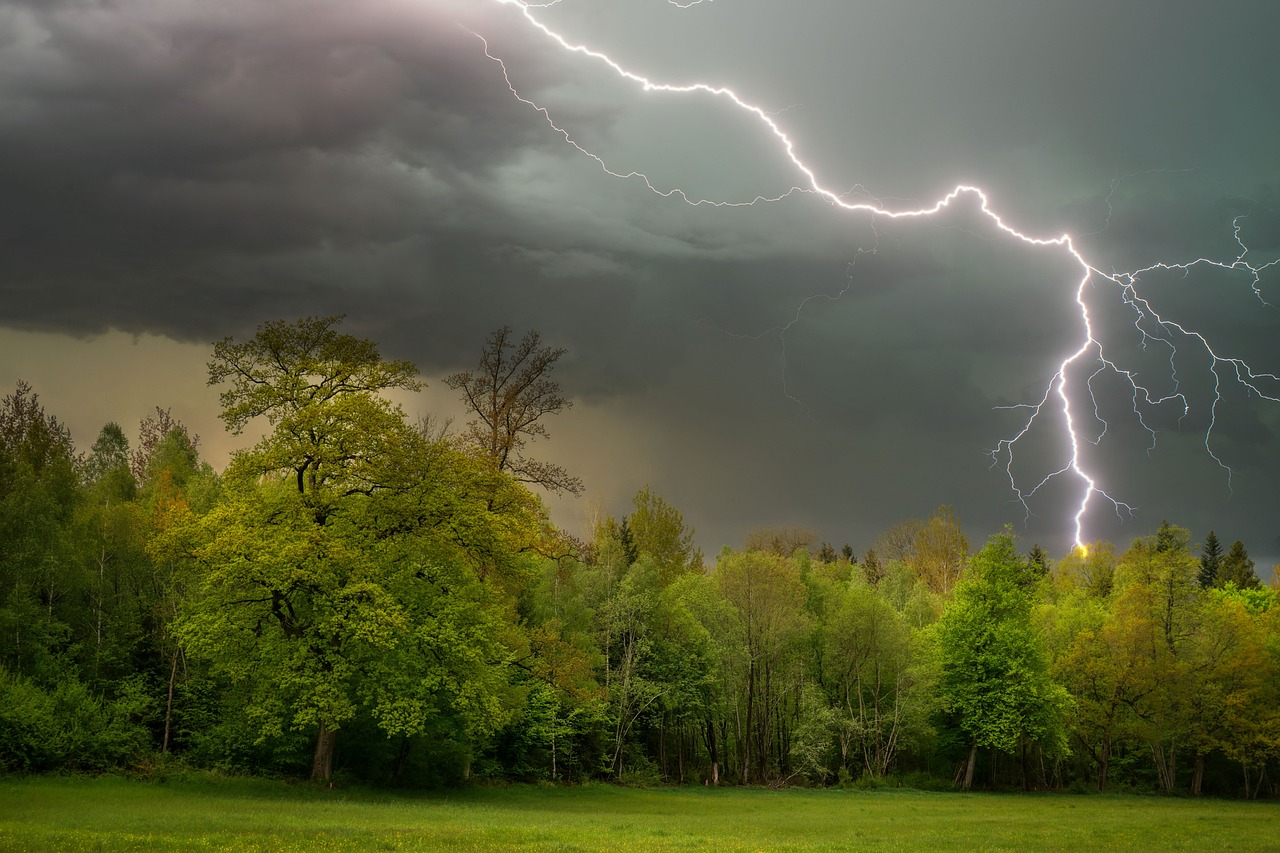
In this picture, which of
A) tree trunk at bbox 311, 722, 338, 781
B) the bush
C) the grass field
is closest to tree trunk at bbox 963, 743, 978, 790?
the grass field

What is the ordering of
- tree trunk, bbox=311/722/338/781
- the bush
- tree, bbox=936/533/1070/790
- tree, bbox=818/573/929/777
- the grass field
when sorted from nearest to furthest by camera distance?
the grass field → the bush → tree trunk, bbox=311/722/338/781 → tree, bbox=936/533/1070/790 → tree, bbox=818/573/929/777

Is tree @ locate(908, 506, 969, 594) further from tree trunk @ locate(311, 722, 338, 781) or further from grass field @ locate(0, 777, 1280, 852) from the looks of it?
tree trunk @ locate(311, 722, 338, 781)

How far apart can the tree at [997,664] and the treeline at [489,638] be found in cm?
19

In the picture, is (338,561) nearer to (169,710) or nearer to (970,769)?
(169,710)

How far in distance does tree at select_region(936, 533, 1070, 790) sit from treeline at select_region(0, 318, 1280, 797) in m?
0.19

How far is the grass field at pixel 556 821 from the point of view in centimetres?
2117

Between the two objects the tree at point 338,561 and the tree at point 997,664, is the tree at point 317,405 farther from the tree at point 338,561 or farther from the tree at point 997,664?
the tree at point 997,664

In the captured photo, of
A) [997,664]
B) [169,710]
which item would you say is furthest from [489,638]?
[997,664]

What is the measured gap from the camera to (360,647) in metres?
35.3

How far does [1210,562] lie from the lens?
106 m

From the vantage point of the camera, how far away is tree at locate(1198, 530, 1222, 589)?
10177 cm

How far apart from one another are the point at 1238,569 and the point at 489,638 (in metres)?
94.2

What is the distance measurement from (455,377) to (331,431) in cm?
1035

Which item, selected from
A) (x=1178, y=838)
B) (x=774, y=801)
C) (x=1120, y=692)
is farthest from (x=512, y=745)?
(x=1120, y=692)
